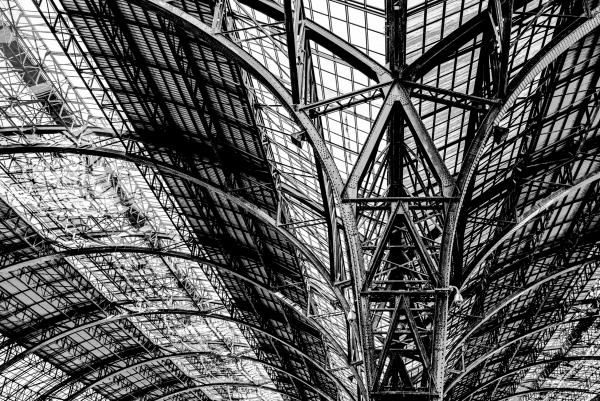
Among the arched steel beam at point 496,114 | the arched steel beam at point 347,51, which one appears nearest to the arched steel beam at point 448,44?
the arched steel beam at point 347,51

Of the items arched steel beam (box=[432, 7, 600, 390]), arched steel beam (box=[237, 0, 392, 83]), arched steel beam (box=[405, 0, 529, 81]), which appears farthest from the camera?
arched steel beam (box=[237, 0, 392, 83])

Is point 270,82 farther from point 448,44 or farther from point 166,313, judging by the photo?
point 166,313

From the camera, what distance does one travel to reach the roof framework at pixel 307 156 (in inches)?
699

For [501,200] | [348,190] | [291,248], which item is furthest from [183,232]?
[348,190]

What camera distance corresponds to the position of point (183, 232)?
39.1 meters

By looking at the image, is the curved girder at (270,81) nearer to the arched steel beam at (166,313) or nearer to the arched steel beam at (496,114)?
the arched steel beam at (496,114)

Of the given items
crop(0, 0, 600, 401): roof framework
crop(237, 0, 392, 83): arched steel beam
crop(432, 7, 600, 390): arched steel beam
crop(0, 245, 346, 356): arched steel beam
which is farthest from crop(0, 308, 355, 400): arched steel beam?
crop(237, 0, 392, 83): arched steel beam

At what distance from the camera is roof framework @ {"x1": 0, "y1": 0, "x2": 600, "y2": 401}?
1775 centimetres

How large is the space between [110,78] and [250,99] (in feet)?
21.9

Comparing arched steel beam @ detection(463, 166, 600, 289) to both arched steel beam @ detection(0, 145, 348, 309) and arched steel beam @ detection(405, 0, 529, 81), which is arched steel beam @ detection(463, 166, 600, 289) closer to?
arched steel beam @ detection(0, 145, 348, 309)

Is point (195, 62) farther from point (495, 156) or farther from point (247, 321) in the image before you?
point (247, 321)

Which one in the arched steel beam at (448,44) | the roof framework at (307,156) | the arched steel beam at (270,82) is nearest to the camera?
the arched steel beam at (448,44)

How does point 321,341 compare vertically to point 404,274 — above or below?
above

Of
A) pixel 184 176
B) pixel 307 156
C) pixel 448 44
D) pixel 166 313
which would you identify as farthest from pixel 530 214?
pixel 166 313
